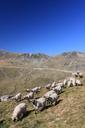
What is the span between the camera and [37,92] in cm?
4353

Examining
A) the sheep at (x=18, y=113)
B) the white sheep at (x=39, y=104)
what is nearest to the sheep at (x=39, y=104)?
the white sheep at (x=39, y=104)

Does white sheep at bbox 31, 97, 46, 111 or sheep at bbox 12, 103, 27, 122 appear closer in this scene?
sheep at bbox 12, 103, 27, 122

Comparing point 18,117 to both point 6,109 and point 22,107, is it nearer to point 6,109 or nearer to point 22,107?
point 22,107

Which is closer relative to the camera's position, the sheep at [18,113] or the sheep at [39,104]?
the sheep at [18,113]

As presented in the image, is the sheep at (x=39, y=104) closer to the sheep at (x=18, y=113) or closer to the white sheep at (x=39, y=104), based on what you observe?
the white sheep at (x=39, y=104)

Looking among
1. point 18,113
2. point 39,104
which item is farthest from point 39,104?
point 18,113

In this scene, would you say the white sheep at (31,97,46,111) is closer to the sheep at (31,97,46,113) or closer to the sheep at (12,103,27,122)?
→ the sheep at (31,97,46,113)

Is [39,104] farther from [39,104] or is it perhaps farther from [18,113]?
[18,113]

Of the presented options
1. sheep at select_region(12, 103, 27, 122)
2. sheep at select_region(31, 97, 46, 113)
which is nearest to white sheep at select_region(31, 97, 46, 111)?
sheep at select_region(31, 97, 46, 113)

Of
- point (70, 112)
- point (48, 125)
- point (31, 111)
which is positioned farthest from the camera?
point (31, 111)

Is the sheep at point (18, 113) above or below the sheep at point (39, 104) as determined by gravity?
below

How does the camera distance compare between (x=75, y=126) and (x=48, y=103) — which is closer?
(x=75, y=126)

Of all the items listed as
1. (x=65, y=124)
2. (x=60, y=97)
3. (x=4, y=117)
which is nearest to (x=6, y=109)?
(x=4, y=117)

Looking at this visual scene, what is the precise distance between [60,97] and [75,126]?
37.1ft
